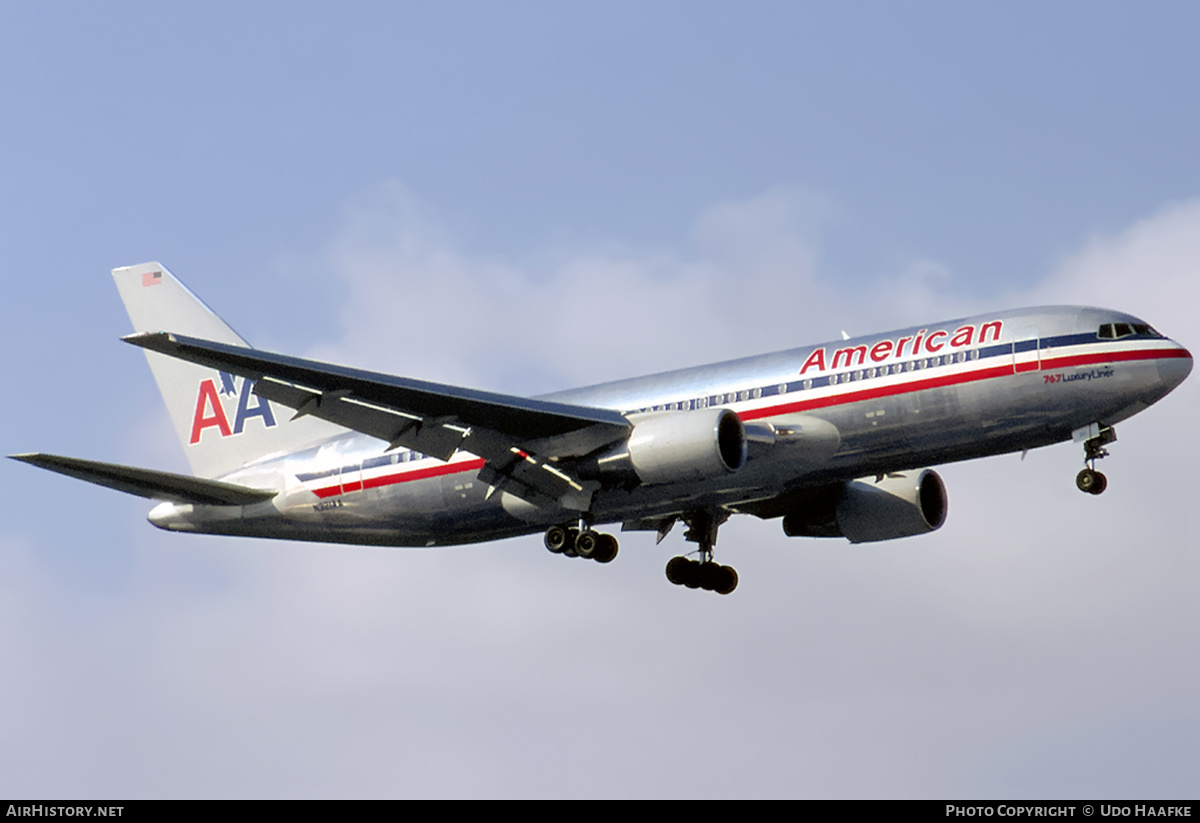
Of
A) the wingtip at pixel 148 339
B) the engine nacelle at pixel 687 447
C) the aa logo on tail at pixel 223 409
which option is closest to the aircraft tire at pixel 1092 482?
the engine nacelle at pixel 687 447

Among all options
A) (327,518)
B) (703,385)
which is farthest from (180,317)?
(703,385)

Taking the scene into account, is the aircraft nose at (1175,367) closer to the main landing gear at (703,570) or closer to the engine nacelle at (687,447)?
the engine nacelle at (687,447)

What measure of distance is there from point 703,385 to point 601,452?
2883 millimetres

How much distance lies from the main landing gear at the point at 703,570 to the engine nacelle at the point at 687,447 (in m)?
7.44

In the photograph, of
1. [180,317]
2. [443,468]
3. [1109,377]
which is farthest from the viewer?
[180,317]

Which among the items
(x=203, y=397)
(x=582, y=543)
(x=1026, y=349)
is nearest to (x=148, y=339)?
(x=582, y=543)

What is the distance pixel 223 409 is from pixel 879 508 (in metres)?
18.7

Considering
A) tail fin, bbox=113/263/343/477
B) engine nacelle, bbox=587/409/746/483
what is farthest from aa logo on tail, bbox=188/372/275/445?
engine nacelle, bbox=587/409/746/483

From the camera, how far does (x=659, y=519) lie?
4244cm

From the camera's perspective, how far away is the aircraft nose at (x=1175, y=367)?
34.1m

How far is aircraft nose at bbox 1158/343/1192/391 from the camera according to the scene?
3412cm
